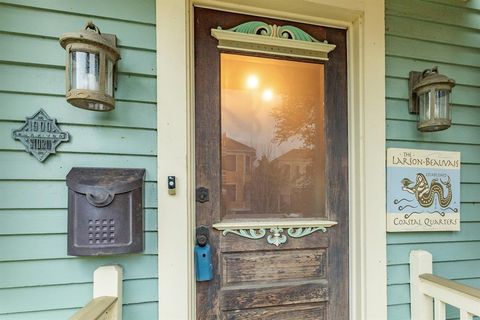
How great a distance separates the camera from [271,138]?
1562 mm

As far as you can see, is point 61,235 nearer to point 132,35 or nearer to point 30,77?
point 30,77

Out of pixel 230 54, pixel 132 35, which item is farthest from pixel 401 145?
pixel 132 35

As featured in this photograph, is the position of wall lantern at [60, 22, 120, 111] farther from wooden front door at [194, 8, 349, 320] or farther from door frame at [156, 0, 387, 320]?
wooden front door at [194, 8, 349, 320]

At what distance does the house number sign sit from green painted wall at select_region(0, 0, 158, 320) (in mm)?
25

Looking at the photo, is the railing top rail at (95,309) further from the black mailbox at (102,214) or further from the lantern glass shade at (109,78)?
the lantern glass shade at (109,78)

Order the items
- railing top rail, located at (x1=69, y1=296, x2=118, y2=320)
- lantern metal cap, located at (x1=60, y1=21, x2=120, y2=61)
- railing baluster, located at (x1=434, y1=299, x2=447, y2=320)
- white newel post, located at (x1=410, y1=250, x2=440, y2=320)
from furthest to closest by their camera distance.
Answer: white newel post, located at (x1=410, y1=250, x2=440, y2=320) → railing baluster, located at (x1=434, y1=299, x2=447, y2=320) → lantern metal cap, located at (x1=60, y1=21, x2=120, y2=61) → railing top rail, located at (x1=69, y1=296, x2=118, y2=320)

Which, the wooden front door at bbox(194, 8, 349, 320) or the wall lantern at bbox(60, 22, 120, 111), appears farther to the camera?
the wooden front door at bbox(194, 8, 349, 320)

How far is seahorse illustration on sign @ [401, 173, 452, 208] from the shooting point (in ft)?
5.27

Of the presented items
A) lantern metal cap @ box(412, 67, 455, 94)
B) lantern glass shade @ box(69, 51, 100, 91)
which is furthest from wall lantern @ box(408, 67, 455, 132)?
lantern glass shade @ box(69, 51, 100, 91)

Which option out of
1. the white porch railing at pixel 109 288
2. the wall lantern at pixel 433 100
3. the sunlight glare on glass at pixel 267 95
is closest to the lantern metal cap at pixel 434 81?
the wall lantern at pixel 433 100

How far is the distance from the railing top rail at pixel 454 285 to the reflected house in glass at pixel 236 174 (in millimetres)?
1023

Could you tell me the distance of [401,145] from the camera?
1.63 meters

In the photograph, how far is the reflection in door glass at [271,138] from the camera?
59.2 inches

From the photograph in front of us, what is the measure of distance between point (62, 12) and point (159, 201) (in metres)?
0.93
